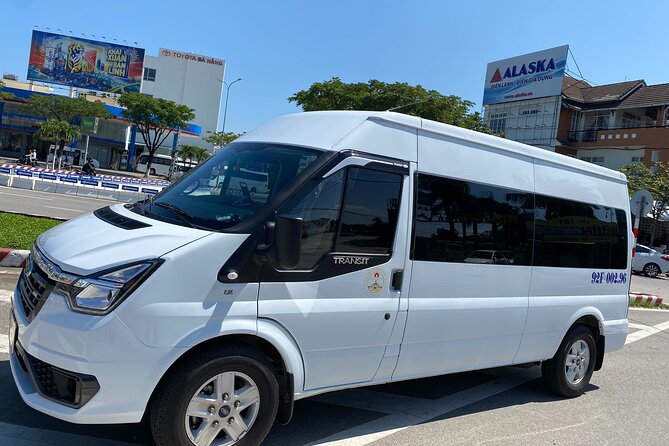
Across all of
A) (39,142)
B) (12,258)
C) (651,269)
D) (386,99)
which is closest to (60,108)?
(39,142)

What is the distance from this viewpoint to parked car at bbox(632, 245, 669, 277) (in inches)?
945

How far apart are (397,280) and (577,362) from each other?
9.88 feet

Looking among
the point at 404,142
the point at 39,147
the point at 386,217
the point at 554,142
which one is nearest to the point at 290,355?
the point at 386,217

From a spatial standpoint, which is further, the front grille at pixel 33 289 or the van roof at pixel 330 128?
the van roof at pixel 330 128

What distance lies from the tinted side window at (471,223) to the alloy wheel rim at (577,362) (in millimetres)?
1433

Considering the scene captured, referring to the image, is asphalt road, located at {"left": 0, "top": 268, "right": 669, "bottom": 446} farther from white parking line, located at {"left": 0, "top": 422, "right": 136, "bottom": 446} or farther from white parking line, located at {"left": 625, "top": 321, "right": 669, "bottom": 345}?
white parking line, located at {"left": 625, "top": 321, "right": 669, "bottom": 345}

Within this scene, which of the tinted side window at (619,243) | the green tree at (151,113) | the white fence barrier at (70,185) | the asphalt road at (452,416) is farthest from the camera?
the green tree at (151,113)

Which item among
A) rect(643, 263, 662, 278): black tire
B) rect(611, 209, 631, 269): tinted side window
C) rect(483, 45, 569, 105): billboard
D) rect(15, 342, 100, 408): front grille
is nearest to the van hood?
rect(15, 342, 100, 408): front grille

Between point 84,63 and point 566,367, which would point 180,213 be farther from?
point 84,63

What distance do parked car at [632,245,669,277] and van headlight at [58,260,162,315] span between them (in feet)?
83.0

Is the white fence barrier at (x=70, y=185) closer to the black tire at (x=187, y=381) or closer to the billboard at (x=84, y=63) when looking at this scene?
the black tire at (x=187, y=381)

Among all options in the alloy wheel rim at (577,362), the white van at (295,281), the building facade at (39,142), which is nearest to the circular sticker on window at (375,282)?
the white van at (295,281)

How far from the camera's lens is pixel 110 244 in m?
3.30

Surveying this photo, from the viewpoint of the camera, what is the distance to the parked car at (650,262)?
945 inches
